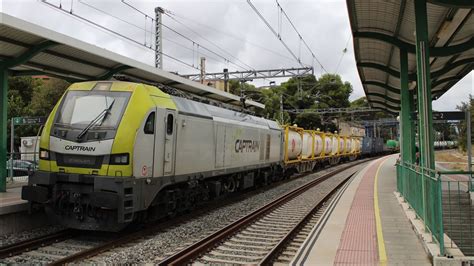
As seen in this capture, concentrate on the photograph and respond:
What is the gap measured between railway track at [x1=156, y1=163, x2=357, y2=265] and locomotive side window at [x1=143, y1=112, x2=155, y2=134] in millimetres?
2467

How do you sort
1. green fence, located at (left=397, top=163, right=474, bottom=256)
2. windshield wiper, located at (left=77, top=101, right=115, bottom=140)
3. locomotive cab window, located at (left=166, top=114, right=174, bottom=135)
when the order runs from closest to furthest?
green fence, located at (left=397, top=163, right=474, bottom=256) < windshield wiper, located at (left=77, top=101, right=115, bottom=140) < locomotive cab window, located at (left=166, top=114, right=174, bottom=135)

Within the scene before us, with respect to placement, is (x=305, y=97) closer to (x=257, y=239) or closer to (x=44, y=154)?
(x=257, y=239)

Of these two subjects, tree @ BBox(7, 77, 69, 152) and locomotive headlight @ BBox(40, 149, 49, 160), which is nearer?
locomotive headlight @ BBox(40, 149, 49, 160)

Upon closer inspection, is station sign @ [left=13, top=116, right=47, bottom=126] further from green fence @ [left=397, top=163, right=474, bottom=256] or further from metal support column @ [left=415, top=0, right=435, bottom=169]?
green fence @ [left=397, top=163, right=474, bottom=256]

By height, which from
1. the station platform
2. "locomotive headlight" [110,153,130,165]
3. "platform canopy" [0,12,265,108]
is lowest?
the station platform

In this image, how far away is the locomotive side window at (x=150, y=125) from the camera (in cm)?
867

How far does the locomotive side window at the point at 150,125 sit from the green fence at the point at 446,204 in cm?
534


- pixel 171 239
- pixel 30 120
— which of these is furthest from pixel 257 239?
pixel 30 120

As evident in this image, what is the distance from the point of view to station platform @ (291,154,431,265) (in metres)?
6.80

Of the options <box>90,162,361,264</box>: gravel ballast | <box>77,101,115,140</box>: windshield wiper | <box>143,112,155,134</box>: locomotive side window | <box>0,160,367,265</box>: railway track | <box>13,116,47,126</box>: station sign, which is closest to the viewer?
<box>0,160,367,265</box>: railway track

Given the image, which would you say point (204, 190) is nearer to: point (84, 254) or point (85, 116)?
point (85, 116)

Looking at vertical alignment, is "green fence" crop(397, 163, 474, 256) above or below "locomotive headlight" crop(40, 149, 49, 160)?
below

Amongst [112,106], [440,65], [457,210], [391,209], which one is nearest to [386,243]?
[457,210]

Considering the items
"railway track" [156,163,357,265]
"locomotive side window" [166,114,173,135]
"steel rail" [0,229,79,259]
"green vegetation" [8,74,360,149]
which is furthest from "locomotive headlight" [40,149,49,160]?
"green vegetation" [8,74,360,149]
